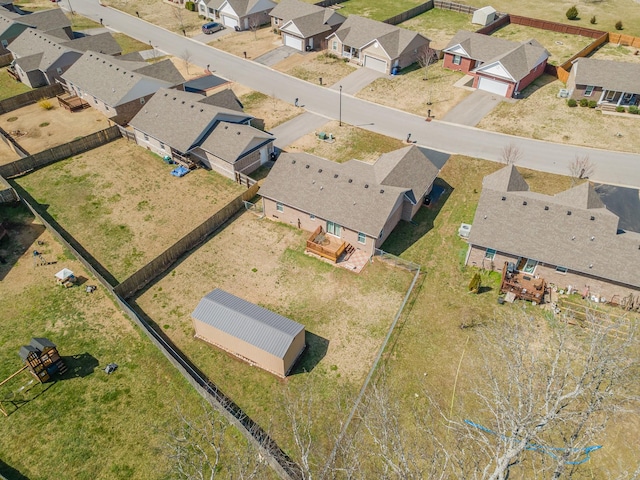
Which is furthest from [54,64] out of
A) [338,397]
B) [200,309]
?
[338,397]

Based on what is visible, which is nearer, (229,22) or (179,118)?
(179,118)

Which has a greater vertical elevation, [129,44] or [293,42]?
[293,42]

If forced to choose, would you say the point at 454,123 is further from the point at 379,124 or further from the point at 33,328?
the point at 33,328

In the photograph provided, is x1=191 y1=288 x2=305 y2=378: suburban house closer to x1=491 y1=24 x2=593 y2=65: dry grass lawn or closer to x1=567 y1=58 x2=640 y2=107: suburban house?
x1=567 y1=58 x2=640 y2=107: suburban house

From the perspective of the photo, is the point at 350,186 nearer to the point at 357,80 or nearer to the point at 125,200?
the point at 125,200

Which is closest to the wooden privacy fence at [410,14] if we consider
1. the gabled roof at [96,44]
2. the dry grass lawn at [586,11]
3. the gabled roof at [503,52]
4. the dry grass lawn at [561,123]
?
the dry grass lawn at [586,11]

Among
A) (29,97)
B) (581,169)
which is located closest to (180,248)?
(29,97)
